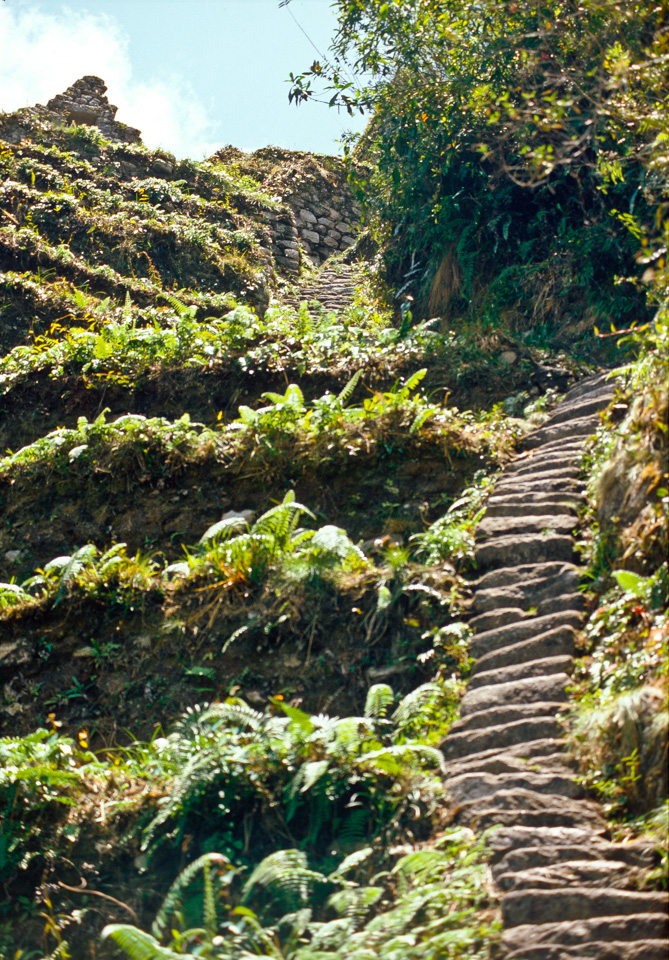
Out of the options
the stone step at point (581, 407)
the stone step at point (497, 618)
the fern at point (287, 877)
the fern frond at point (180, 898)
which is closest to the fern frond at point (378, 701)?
the stone step at point (497, 618)

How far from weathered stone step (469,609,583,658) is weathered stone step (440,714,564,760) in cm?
61

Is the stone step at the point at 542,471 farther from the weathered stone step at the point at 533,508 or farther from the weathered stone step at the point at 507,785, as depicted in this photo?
the weathered stone step at the point at 507,785

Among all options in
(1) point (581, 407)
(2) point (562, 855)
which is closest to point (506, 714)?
(2) point (562, 855)

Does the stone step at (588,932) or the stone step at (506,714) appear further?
the stone step at (506,714)

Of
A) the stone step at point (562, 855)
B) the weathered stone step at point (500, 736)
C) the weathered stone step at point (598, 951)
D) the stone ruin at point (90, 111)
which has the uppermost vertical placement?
the stone ruin at point (90, 111)

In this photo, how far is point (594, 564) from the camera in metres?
4.67

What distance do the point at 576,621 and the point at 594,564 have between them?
0.41 metres

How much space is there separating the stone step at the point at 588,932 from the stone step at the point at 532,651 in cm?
155

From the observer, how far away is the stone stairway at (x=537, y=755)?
9.58 feet

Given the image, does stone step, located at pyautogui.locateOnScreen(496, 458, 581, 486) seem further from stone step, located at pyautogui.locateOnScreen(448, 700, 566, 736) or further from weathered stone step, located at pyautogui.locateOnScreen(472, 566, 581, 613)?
stone step, located at pyautogui.locateOnScreen(448, 700, 566, 736)

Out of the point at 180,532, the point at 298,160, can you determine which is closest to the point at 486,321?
the point at 180,532

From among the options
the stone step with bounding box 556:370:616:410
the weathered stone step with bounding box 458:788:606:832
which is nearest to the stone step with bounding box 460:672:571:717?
the weathered stone step with bounding box 458:788:606:832

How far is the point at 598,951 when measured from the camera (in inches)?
110

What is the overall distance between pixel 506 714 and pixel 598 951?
1.37 meters
